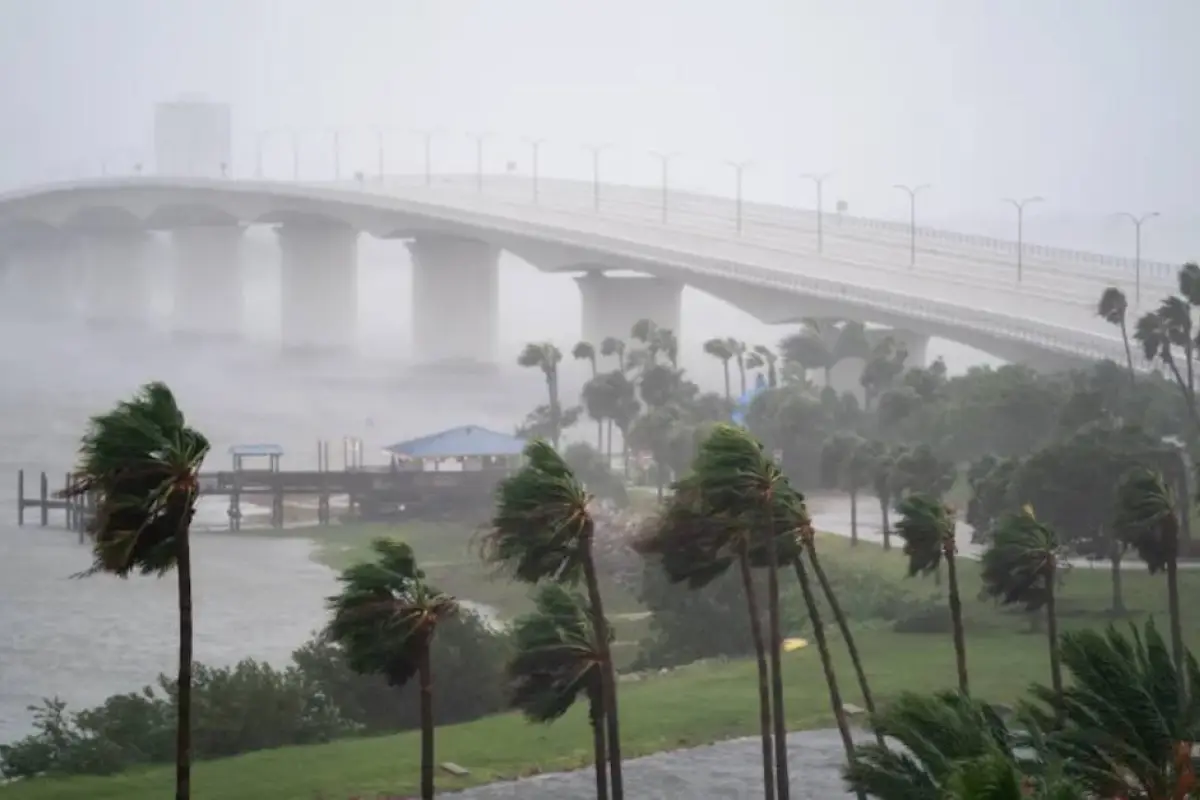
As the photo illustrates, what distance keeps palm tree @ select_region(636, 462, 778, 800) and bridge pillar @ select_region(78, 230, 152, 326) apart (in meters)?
58.1

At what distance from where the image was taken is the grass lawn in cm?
2166

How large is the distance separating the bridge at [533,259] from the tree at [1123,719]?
38223 millimetres

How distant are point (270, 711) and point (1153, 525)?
1011 cm

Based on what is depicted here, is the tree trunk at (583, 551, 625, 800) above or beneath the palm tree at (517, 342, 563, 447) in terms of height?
beneath

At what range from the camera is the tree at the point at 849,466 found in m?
37.2

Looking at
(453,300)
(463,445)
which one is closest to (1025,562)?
(463,445)

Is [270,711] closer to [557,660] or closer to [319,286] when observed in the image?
[557,660]

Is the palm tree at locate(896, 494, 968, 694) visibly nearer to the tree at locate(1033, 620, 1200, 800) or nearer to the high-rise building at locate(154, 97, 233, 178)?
the tree at locate(1033, 620, 1200, 800)

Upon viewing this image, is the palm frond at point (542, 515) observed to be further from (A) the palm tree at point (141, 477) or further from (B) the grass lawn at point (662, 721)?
(B) the grass lawn at point (662, 721)

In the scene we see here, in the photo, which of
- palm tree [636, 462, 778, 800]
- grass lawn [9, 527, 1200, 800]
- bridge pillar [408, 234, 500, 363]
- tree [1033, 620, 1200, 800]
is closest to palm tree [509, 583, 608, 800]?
palm tree [636, 462, 778, 800]

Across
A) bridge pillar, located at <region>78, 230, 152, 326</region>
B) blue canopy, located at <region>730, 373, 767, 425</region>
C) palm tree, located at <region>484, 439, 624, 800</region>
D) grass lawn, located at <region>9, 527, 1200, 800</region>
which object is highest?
bridge pillar, located at <region>78, 230, 152, 326</region>

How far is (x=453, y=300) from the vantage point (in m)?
75.7

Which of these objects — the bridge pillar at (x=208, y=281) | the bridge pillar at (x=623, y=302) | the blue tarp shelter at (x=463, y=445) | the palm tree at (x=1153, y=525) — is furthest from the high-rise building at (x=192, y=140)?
the palm tree at (x=1153, y=525)

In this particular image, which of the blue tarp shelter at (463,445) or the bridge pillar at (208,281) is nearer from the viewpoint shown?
the blue tarp shelter at (463,445)
